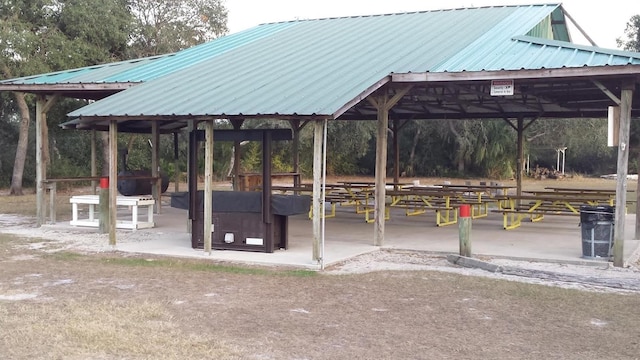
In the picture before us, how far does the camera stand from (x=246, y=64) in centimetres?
1281

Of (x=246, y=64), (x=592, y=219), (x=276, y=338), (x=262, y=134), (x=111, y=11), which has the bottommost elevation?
(x=276, y=338)

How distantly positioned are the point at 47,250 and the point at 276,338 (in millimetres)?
6347

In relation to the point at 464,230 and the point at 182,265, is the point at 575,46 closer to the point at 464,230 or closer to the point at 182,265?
the point at 464,230

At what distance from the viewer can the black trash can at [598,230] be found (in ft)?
31.3

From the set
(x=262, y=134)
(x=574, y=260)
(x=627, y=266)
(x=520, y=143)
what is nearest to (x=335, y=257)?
(x=262, y=134)

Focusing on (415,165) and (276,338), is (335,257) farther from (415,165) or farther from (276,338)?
(415,165)

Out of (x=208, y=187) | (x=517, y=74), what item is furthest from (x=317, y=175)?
(x=517, y=74)

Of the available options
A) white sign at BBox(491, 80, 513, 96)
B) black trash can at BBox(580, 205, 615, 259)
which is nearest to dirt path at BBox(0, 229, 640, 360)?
black trash can at BBox(580, 205, 615, 259)

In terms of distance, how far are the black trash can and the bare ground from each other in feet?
1.71

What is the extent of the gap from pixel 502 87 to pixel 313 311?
4.99 metres

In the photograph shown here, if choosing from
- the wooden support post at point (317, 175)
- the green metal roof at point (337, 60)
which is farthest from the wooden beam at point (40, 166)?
the wooden support post at point (317, 175)

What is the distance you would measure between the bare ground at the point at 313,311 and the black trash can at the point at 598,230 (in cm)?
52

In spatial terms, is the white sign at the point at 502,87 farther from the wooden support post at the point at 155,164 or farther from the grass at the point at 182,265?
the wooden support post at the point at 155,164

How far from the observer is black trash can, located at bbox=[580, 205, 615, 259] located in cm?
953
